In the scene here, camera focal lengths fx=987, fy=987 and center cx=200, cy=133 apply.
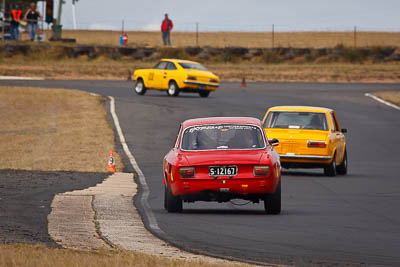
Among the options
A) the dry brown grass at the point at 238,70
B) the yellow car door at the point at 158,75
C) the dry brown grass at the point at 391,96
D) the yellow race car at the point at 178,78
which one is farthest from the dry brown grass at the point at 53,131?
the dry brown grass at the point at 238,70

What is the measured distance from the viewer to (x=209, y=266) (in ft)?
30.2

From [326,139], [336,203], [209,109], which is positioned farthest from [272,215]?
[209,109]

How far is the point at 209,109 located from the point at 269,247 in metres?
27.0

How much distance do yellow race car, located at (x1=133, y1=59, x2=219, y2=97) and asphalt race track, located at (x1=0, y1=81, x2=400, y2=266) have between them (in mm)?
2417

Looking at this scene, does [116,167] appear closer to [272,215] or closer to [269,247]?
[272,215]

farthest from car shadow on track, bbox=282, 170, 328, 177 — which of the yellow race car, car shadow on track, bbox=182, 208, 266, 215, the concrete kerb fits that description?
the yellow race car

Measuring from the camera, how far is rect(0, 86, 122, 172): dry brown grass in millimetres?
25375

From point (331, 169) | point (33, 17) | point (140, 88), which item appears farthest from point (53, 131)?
point (33, 17)

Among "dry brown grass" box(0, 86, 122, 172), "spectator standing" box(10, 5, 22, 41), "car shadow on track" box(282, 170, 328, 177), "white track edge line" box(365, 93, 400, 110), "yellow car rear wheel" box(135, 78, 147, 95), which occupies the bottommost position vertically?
"dry brown grass" box(0, 86, 122, 172)

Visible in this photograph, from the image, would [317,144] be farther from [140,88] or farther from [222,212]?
[140,88]

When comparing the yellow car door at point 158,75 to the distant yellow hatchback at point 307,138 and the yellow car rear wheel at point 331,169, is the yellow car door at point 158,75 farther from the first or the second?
the yellow car rear wheel at point 331,169

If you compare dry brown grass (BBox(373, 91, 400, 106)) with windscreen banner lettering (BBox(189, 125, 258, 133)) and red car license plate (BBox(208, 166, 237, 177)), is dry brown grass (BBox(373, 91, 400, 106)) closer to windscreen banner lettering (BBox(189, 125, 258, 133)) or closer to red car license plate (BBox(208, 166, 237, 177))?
windscreen banner lettering (BBox(189, 125, 258, 133))

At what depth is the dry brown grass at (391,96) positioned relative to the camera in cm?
4404

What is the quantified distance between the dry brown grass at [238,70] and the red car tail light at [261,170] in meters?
44.9
